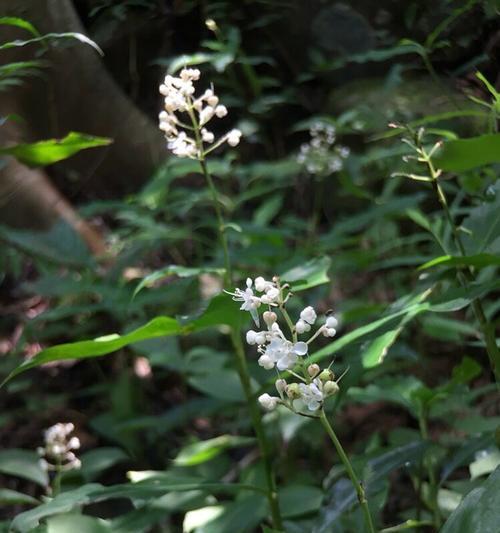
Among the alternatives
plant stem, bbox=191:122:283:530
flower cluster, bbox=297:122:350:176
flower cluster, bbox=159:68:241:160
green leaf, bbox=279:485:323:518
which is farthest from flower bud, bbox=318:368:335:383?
flower cluster, bbox=297:122:350:176

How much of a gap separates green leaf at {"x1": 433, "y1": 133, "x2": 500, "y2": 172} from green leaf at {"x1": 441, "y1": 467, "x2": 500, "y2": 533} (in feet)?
1.35

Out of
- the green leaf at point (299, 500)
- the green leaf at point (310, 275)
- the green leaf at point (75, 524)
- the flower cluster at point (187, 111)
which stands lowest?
the green leaf at point (299, 500)

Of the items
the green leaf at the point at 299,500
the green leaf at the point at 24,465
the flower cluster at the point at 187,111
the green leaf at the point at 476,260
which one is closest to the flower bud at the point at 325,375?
the green leaf at the point at 476,260

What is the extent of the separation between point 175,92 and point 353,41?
5.04 feet

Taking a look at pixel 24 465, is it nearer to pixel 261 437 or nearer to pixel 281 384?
pixel 261 437

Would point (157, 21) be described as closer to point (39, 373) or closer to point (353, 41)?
point (353, 41)

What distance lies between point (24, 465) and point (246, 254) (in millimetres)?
739

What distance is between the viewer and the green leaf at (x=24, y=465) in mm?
1654

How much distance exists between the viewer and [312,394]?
2.78 feet

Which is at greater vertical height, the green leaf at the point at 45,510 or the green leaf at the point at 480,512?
the green leaf at the point at 480,512

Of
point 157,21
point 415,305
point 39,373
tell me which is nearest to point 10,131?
point 157,21

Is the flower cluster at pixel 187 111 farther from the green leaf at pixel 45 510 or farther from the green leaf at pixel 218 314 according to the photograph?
the green leaf at pixel 45 510

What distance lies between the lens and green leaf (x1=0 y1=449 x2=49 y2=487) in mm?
1654

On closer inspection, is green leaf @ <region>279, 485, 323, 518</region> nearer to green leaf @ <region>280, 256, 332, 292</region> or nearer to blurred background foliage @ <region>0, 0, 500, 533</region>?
blurred background foliage @ <region>0, 0, 500, 533</region>
